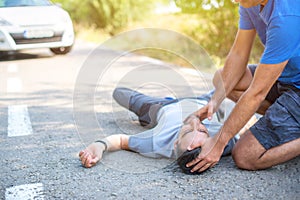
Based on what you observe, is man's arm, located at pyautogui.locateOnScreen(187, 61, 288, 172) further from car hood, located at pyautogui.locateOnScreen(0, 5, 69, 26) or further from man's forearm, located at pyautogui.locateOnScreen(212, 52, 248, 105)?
car hood, located at pyautogui.locateOnScreen(0, 5, 69, 26)

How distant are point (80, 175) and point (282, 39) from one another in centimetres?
156

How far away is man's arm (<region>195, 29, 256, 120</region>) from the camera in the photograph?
342cm

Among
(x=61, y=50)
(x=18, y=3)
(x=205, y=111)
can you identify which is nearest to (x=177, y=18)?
(x=61, y=50)

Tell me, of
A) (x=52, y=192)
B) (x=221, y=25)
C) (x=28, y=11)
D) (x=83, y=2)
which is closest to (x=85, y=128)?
(x=52, y=192)

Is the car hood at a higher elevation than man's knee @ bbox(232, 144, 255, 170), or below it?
below

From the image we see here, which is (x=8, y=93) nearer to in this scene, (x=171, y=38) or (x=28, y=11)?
(x=28, y=11)

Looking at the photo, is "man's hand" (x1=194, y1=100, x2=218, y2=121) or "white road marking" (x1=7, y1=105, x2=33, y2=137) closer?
"man's hand" (x1=194, y1=100, x2=218, y2=121)

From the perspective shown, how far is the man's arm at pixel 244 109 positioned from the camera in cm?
271

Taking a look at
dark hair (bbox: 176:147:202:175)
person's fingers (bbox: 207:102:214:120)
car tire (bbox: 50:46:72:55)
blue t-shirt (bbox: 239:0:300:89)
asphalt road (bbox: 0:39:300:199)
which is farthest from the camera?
car tire (bbox: 50:46:72:55)

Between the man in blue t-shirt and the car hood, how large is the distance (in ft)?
17.8

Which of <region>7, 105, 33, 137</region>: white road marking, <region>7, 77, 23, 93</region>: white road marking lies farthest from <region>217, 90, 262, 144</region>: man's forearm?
<region>7, 77, 23, 93</region>: white road marking

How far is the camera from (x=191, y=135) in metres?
2.97

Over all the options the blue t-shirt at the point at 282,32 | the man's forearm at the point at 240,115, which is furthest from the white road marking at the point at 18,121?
the blue t-shirt at the point at 282,32

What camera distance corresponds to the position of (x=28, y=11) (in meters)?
8.09
